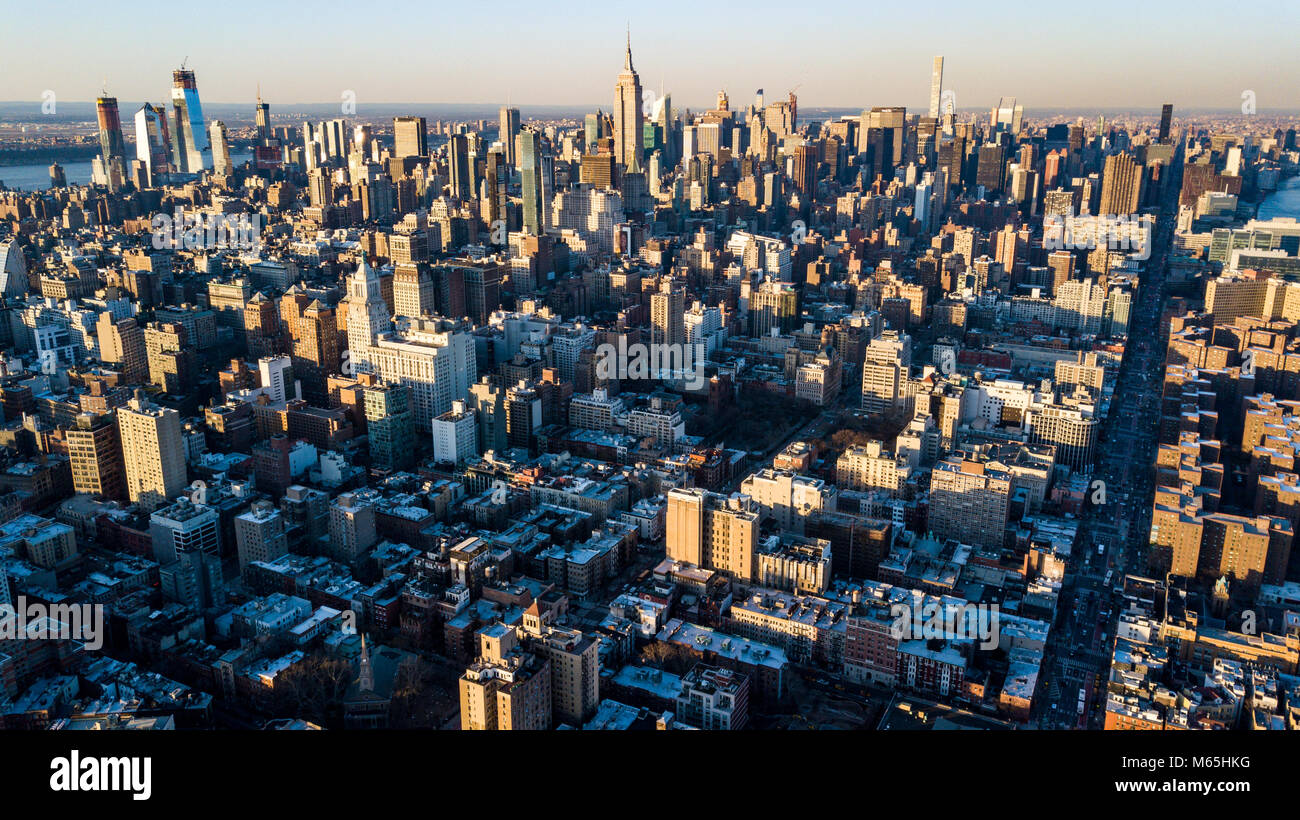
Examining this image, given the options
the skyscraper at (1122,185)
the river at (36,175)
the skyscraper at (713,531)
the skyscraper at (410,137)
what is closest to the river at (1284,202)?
the skyscraper at (1122,185)

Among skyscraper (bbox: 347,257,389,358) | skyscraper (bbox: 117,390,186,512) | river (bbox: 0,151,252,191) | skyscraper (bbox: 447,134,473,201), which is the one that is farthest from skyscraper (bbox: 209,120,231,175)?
skyscraper (bbox: 117,390,186,512)

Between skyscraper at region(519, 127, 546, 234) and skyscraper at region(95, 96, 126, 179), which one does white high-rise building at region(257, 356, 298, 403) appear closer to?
skyscraper at region(519, 127, 546, 234)

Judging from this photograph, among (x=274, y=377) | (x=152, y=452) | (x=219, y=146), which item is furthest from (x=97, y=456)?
(x=219, y=146)

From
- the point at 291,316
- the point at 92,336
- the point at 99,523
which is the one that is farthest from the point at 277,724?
the point at 92,336

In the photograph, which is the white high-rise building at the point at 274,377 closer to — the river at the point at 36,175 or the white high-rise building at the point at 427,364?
the white high-rise building at the point at 427,364

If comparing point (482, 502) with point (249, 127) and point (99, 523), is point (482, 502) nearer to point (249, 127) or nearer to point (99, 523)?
point (99, 523)

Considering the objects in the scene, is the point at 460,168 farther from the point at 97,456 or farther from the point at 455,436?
the point at 97,456

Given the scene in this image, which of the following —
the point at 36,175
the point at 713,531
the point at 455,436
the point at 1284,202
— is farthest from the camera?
the point at 36,175
